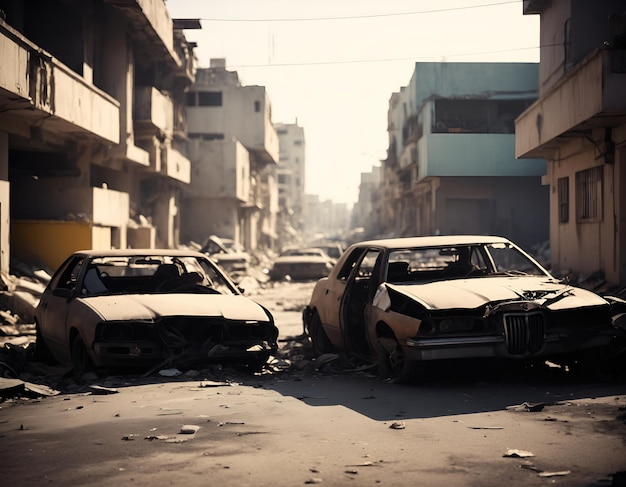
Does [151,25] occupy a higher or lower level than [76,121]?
higher

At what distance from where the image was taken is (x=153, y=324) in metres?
8.70

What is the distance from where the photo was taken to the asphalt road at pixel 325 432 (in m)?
4.66

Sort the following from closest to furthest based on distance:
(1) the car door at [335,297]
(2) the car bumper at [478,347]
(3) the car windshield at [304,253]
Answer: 1. (2) the car bumper at [478,347]
2. (1) the car door at [335,297]
3. (3) the car windshield at [304,253]

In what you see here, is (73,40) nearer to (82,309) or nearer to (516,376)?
(82,309)

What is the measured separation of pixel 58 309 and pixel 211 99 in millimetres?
49585

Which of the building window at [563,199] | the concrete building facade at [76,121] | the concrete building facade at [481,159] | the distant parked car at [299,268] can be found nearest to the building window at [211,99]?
the concrete building facade at [481,159]

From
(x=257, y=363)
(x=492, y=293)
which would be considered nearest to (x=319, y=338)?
(x=257, y=363)

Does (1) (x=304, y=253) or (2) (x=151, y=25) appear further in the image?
(1) (x=304, y=253)

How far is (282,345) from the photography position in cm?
1294

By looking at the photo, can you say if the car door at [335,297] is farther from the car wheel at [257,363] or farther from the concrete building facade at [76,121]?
the concrete building facade at [76,121]

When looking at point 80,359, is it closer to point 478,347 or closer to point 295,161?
point 478,347

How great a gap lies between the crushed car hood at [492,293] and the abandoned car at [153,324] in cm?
173

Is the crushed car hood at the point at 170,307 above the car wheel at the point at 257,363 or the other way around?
above

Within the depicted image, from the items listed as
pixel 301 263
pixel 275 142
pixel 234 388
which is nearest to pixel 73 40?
pixel 301 263
